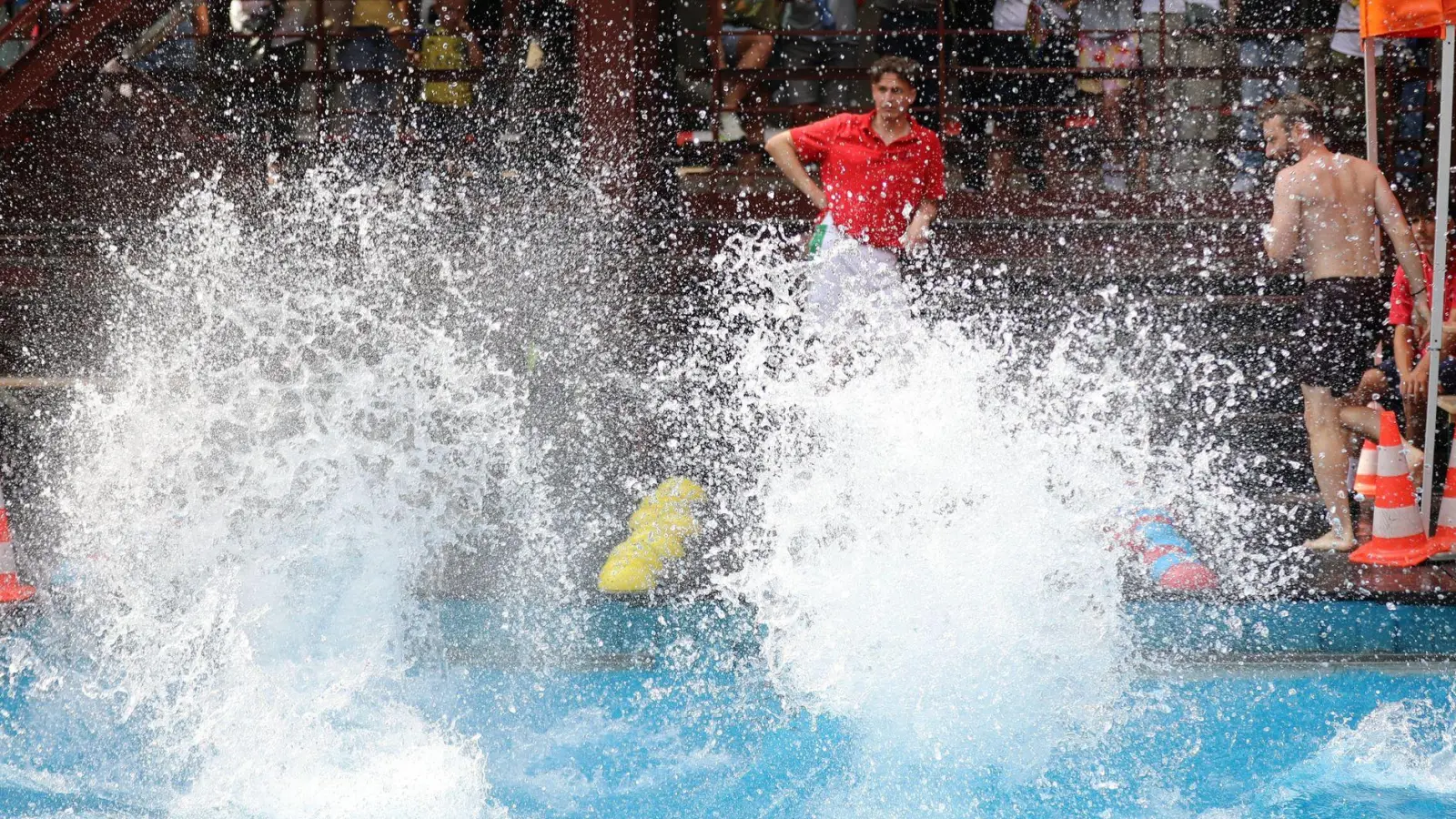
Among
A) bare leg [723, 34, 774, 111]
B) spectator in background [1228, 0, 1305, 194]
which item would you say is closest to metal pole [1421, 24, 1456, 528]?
spectator in background [1228, 0, 1305, 194]

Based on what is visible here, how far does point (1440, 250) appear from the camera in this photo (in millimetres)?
5348

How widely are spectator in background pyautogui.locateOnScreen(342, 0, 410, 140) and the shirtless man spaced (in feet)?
16.7

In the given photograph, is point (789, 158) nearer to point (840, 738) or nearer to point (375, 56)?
point (840, 738)

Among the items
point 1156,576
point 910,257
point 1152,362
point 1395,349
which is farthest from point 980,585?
point 1152,362

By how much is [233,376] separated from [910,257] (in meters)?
3.00

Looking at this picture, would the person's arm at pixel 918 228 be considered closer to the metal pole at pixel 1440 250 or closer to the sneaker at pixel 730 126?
the metal pole at pixel 1440 250

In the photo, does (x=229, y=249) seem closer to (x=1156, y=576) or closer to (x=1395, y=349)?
(x=1156, y=576)

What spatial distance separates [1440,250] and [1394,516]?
1042mm

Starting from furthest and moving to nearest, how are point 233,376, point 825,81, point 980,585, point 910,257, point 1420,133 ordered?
point 825,81 < point 1420,133 < point 910,257 < point 233,376 < point 980,585

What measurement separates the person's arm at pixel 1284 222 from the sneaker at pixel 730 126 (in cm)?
370

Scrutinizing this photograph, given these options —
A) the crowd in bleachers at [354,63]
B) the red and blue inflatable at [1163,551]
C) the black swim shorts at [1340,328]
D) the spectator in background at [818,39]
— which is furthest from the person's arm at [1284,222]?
the crowd in bleachers at [354,63]

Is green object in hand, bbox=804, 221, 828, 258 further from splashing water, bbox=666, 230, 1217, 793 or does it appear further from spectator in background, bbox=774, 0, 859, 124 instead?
spectator in background, bbox=774, 0, 859, 124

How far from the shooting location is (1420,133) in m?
8.30

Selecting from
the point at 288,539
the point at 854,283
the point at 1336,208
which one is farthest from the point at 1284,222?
the point at 288,539
